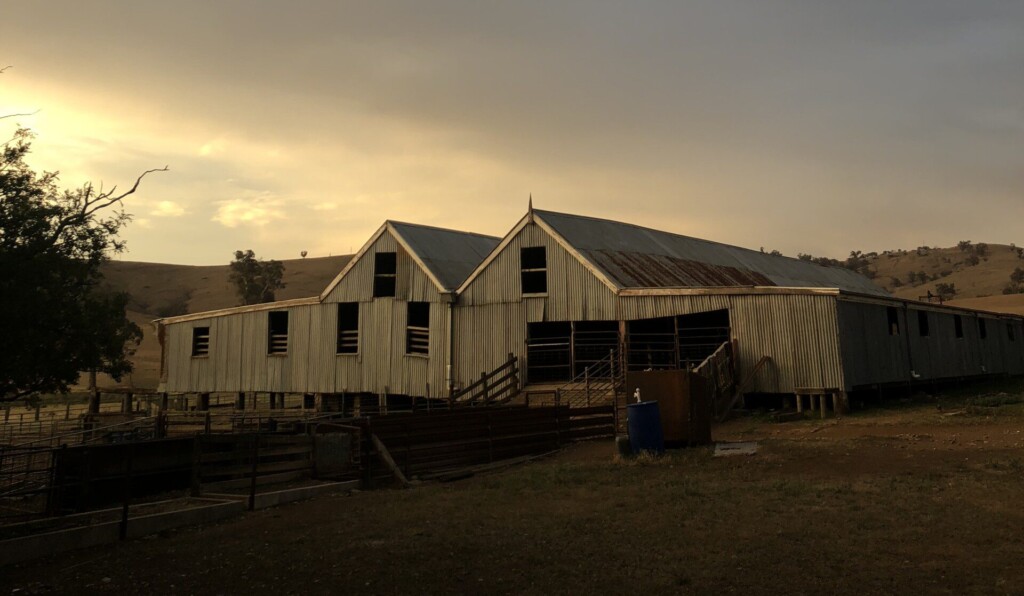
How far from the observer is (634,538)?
9.16 m

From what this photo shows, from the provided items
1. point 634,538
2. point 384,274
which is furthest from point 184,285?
point 634,538

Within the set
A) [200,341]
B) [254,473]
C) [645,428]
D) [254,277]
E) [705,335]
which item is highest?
[254,277]

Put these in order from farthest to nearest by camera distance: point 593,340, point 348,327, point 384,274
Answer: point 348,327 → point 384,274 → point 593,340

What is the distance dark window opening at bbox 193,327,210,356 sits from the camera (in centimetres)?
3966

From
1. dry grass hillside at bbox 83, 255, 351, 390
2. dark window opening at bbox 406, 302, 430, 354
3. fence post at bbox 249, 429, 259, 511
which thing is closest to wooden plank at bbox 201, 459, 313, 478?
fence post at bbox 249, 429, 259, 511

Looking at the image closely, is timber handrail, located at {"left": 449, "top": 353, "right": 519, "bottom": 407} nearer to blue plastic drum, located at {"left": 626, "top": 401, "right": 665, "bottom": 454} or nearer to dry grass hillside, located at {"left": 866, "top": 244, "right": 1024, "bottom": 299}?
blue plastic drum, located at {"left": 626, "top": 401, "right": 665, "bottom": 454}

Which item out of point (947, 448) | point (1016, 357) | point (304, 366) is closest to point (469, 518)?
point (947, 448)

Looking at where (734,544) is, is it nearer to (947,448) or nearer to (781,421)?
(947,448)

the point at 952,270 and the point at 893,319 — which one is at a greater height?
the point at 952,270

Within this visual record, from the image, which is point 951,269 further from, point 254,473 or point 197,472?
point 197,472

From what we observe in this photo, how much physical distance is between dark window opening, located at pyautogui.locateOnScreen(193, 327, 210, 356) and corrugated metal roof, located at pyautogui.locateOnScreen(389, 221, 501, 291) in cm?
1397

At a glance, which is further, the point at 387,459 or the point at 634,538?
the point at 387,459

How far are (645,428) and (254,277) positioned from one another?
91349mm

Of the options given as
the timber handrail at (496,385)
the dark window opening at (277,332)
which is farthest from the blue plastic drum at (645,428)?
the dark window opening at (277,332)
